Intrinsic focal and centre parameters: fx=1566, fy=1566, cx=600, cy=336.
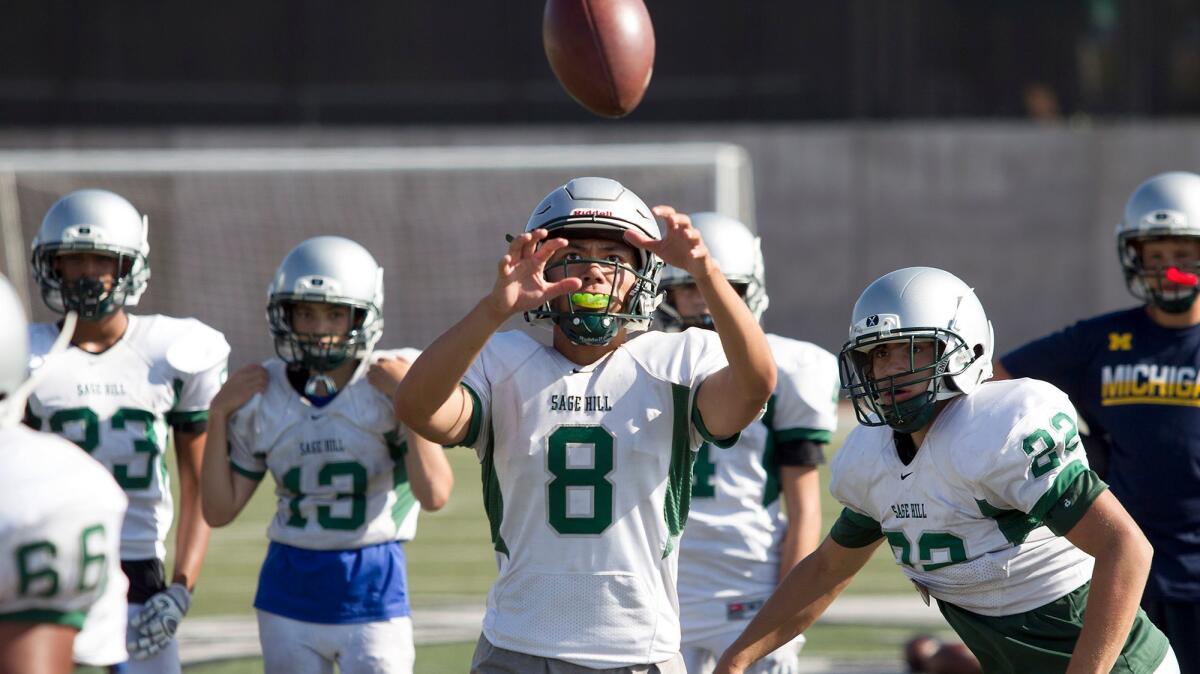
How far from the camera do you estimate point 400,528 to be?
14.8 ft

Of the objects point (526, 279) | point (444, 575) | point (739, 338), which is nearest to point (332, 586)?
point (526, 279)

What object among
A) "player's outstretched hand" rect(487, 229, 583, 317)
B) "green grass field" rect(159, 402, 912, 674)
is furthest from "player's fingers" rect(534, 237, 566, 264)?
"green grass field" rect(159, 402, 912, 674)

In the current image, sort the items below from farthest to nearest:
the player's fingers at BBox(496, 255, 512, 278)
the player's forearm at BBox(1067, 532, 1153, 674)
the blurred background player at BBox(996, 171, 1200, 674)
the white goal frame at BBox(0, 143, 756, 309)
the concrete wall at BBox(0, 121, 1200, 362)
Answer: the concrete wall at BBox(0, 121, 1200, 362), the white goal frame at BBox(0, 143, 756, 309), the blurred background player at BBox(996, 171, 1200, 674), the player's fingers at BBox(496, 255, 512, 278), the player's forearm at BBox(1067, 532, 1153, 674)

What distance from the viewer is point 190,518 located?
464 centimetres

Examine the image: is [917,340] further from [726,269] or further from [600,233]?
[726,269]

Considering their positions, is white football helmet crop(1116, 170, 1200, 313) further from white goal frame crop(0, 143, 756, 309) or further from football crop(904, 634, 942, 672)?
white goal frame crop(0, 143, 756, 309)

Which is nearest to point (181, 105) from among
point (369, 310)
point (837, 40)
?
point (837, 40)


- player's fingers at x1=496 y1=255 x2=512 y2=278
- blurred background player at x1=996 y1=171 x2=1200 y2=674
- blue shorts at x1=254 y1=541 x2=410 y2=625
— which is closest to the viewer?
player's fingers at x1=496 y1=255 x2=512 y2=278

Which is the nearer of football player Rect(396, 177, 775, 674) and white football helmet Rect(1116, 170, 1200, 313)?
football player Rect(396, 177, 775, 674)

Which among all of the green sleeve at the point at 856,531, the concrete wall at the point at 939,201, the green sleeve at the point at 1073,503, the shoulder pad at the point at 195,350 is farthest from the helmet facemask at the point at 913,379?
the concrete wall at the point at 939,201

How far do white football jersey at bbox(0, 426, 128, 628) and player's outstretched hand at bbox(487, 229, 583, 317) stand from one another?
963 millimetres

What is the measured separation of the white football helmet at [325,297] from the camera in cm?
443

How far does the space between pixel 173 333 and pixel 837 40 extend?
13.2m

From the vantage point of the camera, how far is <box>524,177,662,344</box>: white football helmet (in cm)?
329
